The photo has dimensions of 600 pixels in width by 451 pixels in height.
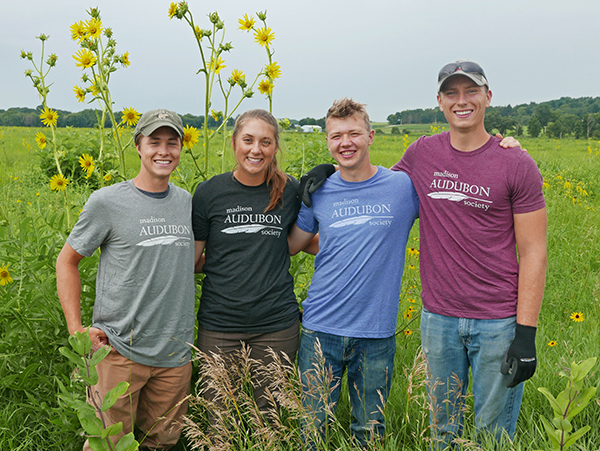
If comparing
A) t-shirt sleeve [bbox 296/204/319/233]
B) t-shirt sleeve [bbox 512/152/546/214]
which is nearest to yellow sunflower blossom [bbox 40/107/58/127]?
t-shirt sleeve [bbox 296/204/319/233]

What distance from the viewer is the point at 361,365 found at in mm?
2248

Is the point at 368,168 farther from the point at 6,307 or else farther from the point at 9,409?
the point at 9,409

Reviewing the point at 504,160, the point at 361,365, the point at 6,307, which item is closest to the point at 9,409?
the point at 6,307

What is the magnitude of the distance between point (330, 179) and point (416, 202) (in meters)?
0.46

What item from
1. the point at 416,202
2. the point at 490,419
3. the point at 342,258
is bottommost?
the point at 490,419

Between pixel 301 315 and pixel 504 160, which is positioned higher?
pixel 504 160

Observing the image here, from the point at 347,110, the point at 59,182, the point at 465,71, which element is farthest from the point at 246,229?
the point at 465,71

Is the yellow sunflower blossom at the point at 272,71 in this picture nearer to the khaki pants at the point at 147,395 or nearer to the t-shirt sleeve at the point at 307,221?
the t-shirt sleeve at the point at 307,221

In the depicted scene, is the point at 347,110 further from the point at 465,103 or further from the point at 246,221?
A: the point at 246,221

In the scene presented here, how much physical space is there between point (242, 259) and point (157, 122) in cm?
78

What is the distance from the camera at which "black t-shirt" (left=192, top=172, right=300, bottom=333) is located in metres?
2.27

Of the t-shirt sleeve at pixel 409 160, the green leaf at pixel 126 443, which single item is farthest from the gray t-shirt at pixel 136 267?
the t-shirt sleeve at pixel 409 160

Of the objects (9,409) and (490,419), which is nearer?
(490,419)

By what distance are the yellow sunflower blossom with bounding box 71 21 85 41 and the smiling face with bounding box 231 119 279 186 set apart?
1.01 metres
